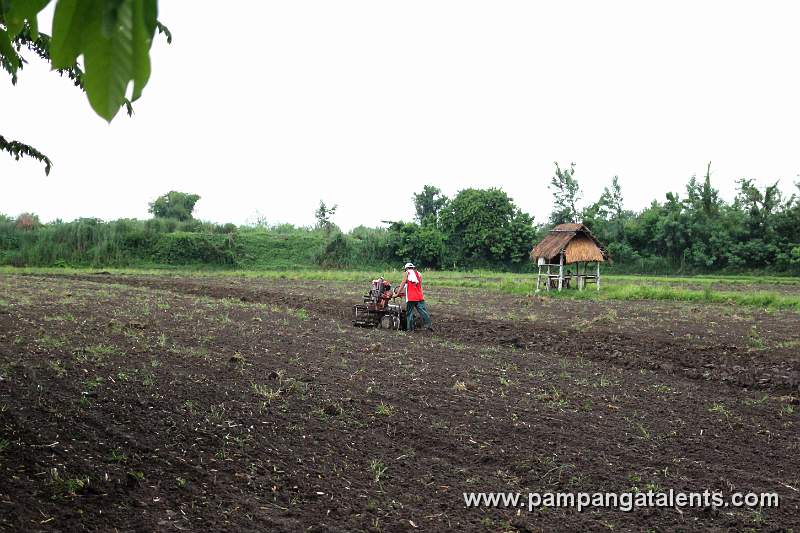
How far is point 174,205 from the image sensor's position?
55781 millimetres

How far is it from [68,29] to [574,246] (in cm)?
2773

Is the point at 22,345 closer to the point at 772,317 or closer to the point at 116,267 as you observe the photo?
the point at 772,317

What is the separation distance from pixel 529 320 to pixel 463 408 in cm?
947

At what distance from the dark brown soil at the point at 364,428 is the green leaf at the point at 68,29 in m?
3.51

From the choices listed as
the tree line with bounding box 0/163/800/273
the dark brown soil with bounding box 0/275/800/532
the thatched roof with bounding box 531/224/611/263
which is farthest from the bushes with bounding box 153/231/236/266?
the dark brown soil with bounding box 0/275/800/532

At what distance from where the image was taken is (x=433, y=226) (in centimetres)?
5044

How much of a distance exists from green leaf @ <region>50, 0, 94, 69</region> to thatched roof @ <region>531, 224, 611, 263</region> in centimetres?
2717

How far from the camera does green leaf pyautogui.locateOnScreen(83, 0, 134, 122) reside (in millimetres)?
990

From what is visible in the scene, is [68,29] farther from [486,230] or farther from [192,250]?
[486,230]

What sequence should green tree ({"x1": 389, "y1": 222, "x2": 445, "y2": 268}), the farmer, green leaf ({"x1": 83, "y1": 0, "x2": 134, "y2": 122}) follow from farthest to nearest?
green tree ({"x1": 389, "y1": 222, "x2": 445, "y2": 268}) → the farmer → green leaf ({"x1": 83, "y1": 0, "x2": 134, "y2": 122})

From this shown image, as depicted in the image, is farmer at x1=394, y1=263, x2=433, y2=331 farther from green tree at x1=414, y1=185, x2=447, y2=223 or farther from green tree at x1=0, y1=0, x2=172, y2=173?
green tree at x1=414, y1=185, x2=447, y2=223

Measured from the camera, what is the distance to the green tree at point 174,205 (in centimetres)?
5550

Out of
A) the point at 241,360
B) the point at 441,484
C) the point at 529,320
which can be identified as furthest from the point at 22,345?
the point at 529,320

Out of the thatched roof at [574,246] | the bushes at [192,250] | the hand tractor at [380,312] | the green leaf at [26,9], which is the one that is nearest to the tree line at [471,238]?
the bushes at [192,250]
